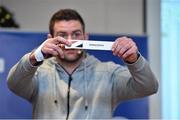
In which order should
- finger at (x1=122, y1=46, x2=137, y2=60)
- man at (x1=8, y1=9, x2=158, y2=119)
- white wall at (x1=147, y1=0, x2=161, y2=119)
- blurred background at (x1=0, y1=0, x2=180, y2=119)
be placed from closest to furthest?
finger at (x1=122, y1=46, x2=137, y2=60)
man at (x1=8, y1=9, x2=158, y2=119)
white wall at (x1=147, y1=0, x2=161, y2=119)
blurred background at (x1=0, y1=0, x2=180, y2=119)

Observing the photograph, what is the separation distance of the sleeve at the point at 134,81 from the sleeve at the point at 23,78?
0.38 metres

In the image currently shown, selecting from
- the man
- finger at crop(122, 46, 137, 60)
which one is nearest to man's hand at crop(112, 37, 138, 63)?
finger at crop(122, 46, 137, 60)

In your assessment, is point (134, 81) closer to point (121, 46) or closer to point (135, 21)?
point (121, 46)

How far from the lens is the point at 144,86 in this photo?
61.4 inches

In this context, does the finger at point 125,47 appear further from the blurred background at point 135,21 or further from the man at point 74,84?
the blurred background at point 135,21

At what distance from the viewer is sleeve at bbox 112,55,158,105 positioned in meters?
1.50

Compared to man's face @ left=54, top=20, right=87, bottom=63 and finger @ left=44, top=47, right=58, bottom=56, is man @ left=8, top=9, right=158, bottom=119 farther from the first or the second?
finger @ left=44, top=47, right=58, bottom=56

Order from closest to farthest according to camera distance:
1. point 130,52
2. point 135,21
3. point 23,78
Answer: point 130,52
point 23,78
point 135,21

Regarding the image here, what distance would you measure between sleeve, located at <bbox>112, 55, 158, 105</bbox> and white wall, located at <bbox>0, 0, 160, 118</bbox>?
1009 millimetres

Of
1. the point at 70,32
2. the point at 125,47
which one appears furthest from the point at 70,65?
the point at 125,47

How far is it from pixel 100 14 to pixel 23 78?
136 cm

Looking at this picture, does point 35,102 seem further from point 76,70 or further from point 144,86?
point 144,86

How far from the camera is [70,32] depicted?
1658 millimetres
